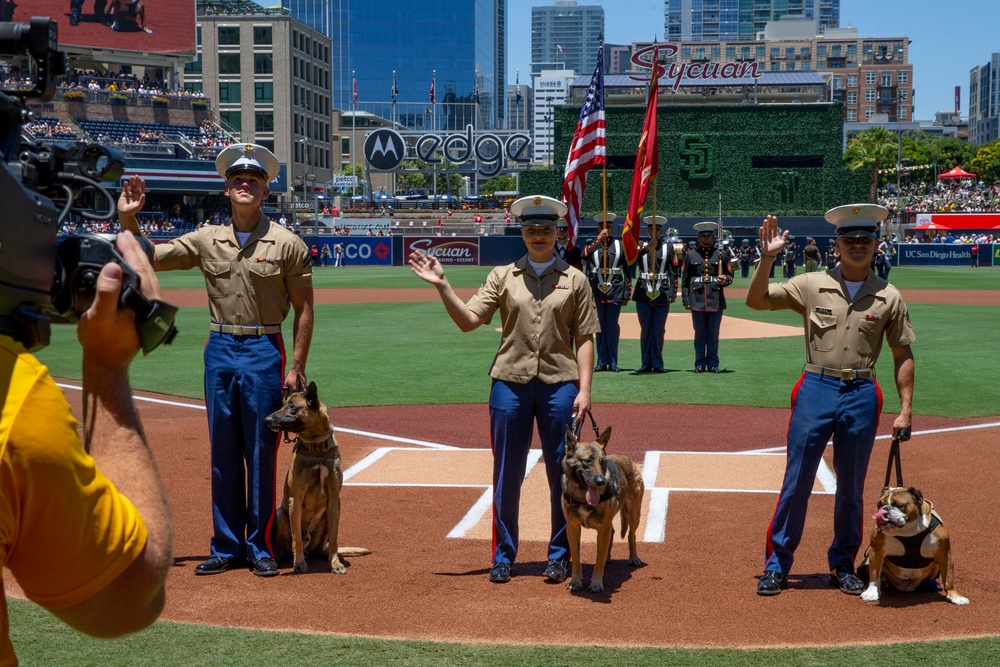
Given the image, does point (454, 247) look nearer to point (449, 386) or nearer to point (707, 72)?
point (707, 72)

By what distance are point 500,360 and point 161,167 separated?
58902 millimetres

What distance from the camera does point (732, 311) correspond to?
26734 mm

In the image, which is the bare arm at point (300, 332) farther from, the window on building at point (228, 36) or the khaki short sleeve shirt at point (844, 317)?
the window on building at point (228, 36)

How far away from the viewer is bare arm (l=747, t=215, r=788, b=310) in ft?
19.4

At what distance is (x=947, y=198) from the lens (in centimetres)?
8781

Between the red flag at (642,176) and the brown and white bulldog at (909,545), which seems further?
the red flag at (642,176)

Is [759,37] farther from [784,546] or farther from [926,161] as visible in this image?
[784,546]

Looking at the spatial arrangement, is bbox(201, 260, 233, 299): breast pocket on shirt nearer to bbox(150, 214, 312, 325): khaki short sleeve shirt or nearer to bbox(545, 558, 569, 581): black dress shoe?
bbox(150, 214, 312, 325): khaki short sleeve shirt

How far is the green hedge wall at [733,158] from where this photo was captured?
203 ft

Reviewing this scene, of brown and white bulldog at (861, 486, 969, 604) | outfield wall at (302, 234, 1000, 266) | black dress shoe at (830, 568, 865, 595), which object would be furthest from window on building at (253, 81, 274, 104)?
brown and white bulldog at (861, 486, 969, 604)

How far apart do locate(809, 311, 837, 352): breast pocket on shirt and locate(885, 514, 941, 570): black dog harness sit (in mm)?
1097

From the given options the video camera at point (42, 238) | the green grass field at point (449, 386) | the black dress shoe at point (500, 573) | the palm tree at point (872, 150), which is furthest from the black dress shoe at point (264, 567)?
the palm tree at point (872, 150)

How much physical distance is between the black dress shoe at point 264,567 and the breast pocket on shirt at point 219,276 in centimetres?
160

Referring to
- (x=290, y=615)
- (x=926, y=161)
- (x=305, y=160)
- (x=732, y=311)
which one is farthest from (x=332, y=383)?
(x=926, y=161)
